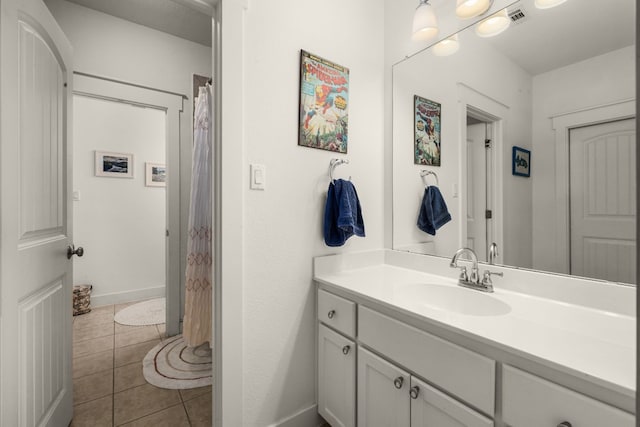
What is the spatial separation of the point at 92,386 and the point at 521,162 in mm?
2668

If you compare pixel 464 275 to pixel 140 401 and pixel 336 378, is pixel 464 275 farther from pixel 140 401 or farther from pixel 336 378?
pixel 140 401

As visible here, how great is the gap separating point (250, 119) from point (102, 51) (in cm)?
181

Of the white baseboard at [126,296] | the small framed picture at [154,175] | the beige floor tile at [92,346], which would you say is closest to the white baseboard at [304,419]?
the beige floor tile at [92,346]

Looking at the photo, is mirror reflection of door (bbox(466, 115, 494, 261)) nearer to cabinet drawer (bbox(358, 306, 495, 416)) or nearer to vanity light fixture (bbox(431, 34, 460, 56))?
vanity light fixture (bbox(431, 34, 460, 56))

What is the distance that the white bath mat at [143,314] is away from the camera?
2.73 metres

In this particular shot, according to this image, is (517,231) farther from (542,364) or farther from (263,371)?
(263,371)

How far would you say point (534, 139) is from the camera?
1.21m

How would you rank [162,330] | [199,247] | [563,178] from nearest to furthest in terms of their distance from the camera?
1. [563,178]
2. [199,247]
3. [162,330]

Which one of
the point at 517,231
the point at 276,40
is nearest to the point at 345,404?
the point at 517,231

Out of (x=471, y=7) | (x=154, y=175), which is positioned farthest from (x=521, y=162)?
(x=154, y=175)

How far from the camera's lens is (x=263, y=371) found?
1.32 m

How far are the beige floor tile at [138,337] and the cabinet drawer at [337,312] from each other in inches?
70.7

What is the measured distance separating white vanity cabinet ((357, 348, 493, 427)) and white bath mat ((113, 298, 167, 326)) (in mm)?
2333

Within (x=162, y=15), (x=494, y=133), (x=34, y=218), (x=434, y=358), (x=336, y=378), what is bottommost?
(x=336, y=378)
